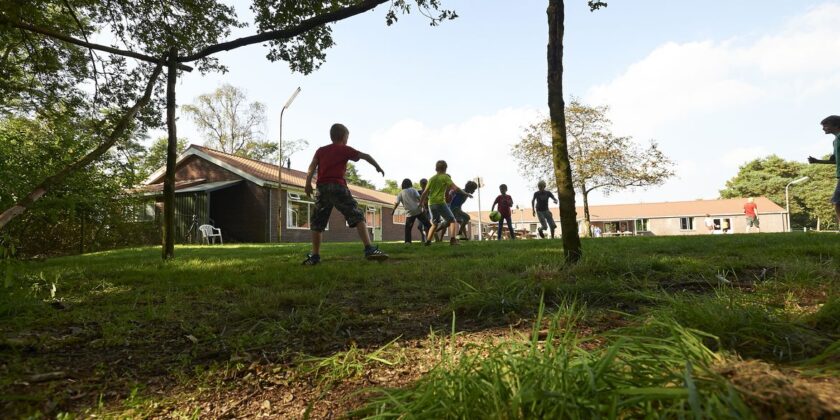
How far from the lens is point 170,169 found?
5.88 m

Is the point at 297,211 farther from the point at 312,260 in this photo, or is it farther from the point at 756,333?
the point at 756,333

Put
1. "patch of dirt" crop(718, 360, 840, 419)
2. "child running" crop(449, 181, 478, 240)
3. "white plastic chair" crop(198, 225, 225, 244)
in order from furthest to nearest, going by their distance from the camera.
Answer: "white plastic chair" crop(198, 225, 225, 244) < "child running" crop(449, 181, 478, 240) < "patch of dirt" crop(718, 360, 840, 419)

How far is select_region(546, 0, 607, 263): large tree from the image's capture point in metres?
3.75

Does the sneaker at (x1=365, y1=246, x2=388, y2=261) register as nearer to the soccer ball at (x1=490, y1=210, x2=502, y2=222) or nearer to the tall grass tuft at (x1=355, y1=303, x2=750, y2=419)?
the tall grass tuft at (x1=355, y1=303, x2=750, y2=419)

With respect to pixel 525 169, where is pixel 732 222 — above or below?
below

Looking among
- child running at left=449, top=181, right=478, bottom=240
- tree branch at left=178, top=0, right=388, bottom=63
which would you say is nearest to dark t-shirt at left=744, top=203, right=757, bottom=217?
child running at left=449, top=181, right=478, bottom=240

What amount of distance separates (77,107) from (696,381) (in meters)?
9.72

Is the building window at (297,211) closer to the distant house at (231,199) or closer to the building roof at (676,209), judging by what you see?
the distant house at (231,199)

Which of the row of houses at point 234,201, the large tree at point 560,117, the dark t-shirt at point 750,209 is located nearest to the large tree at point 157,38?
the large tree at point 560,117

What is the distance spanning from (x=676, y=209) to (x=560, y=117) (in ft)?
179

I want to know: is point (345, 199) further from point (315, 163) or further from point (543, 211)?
point (543, 211)

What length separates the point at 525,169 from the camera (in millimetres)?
26844

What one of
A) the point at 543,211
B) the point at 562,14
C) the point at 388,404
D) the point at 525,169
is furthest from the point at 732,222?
the point at 388,404

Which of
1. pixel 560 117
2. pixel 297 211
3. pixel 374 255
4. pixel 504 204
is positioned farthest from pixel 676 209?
pixel 560 117
